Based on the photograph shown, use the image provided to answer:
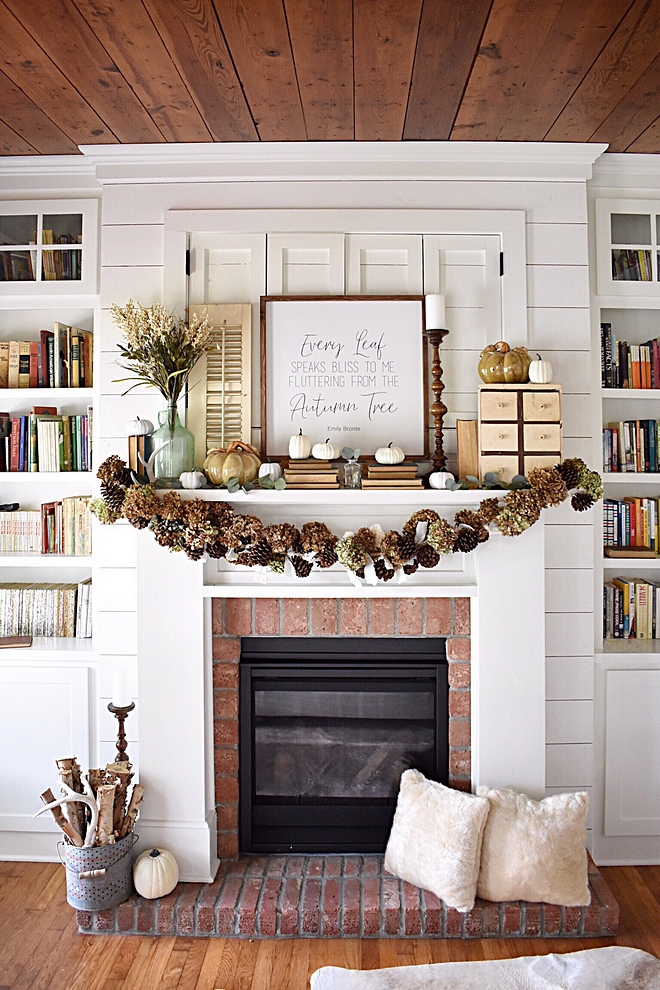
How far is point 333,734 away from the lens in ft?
8.94

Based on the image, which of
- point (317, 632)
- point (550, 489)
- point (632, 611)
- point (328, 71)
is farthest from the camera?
point (632, 611)

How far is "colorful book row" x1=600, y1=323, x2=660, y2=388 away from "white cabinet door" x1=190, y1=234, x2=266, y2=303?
1348 millimetres

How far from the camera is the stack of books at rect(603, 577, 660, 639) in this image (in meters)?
2.92

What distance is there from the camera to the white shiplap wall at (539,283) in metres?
2.70

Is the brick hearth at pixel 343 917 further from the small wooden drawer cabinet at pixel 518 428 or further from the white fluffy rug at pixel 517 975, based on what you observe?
the small wooden drawer cabinet at pixel 518 428

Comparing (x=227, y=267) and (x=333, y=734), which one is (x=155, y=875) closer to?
(x=333, y=734)

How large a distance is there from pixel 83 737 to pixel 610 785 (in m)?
1.99

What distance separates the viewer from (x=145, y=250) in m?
2.72

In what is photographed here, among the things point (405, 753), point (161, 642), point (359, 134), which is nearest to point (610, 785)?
point (405, 753)

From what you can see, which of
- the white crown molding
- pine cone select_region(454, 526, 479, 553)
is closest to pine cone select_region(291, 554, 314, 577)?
pine cone select_region(454, 526, 479, 553)

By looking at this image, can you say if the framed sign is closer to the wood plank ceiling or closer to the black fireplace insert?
the wood plank ceiling

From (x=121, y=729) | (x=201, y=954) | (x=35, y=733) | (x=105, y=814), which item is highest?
(x=121, y=729)

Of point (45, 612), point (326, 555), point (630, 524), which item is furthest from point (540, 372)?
point (45, 612)

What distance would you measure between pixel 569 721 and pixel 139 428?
1.85 meters
